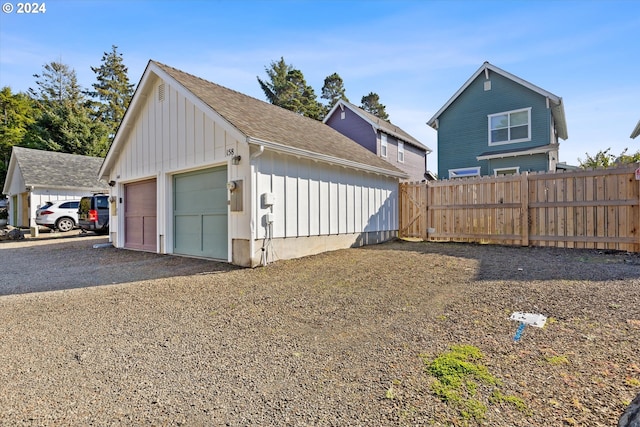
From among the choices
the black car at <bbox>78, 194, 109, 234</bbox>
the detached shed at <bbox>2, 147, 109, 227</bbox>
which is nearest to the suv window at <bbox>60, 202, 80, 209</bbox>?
the black car at <bbox>78, 194, 109, 234</bbox>

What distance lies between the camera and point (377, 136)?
19.0m

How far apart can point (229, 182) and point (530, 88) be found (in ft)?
47.1

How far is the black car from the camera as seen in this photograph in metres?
13.9

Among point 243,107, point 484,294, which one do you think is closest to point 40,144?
point 243,107

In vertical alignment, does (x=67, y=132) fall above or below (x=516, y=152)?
above

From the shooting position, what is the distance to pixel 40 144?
28.4m

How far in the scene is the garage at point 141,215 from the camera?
970 centimetres

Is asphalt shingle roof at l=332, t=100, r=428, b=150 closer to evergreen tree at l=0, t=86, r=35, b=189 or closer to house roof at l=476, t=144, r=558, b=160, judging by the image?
house roof at l=476, t=144, r=558, b=160

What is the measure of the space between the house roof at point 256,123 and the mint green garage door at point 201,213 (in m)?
1.34

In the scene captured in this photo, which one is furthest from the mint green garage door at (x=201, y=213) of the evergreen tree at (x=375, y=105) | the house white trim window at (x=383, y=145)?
the evergreen tree at (x=375, y=105)

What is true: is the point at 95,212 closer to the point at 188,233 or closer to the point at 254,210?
the point at 188,233

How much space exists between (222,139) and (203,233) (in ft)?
8.01

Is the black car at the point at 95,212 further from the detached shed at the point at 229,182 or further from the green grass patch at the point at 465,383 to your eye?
the green grass patch at the point at 465,383

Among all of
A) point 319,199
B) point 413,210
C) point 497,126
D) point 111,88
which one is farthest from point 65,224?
point 111,88
